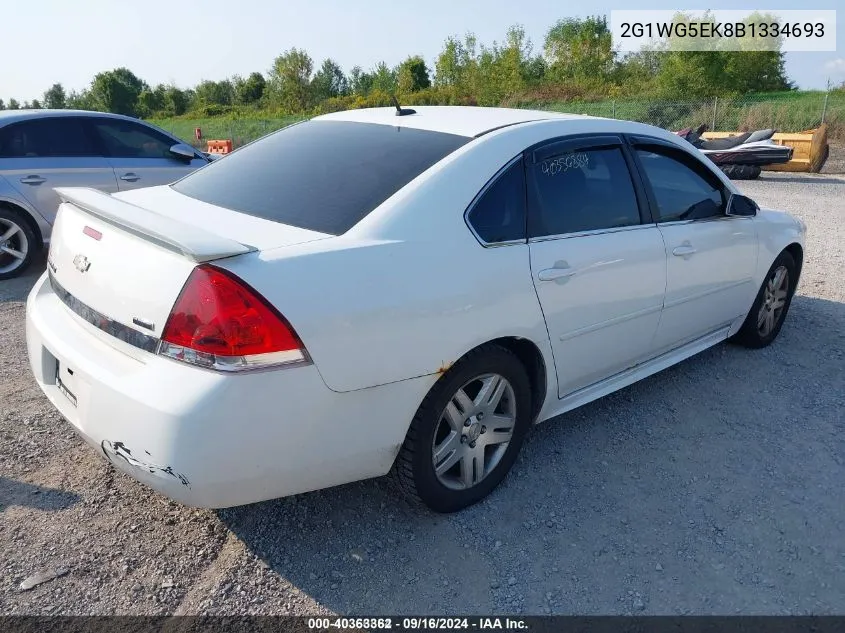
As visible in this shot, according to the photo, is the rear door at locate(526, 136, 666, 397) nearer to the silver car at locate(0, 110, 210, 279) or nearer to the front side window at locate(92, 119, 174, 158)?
the silver car at locate(0, 110, 210, 279)

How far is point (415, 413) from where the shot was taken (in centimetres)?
246

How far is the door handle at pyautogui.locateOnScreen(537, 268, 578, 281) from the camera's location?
2.80 meters

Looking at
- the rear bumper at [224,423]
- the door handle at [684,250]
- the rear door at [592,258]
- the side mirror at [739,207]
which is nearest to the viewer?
the rear bumper at [224,423]

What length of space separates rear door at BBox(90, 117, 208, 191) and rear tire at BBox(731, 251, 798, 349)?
5.63m

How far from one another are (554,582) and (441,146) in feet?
5.86

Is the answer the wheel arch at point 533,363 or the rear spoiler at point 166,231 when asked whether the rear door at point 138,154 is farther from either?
the wheel arch at point 533,363

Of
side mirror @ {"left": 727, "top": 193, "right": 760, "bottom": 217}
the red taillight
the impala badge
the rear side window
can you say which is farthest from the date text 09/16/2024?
the rear side window

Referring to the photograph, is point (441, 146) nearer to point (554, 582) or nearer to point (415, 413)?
point (415, 413)

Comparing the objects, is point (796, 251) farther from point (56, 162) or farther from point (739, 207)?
point (56, 162)

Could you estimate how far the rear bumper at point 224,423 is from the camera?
2.02 m

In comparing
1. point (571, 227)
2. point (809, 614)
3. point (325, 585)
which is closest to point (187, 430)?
point (325, 585)

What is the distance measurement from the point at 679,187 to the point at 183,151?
207 inches

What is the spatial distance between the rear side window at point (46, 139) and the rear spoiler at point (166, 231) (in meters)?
4.48

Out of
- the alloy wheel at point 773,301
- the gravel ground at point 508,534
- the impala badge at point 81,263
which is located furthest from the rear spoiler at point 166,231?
the alloy wheel at point 773,301
